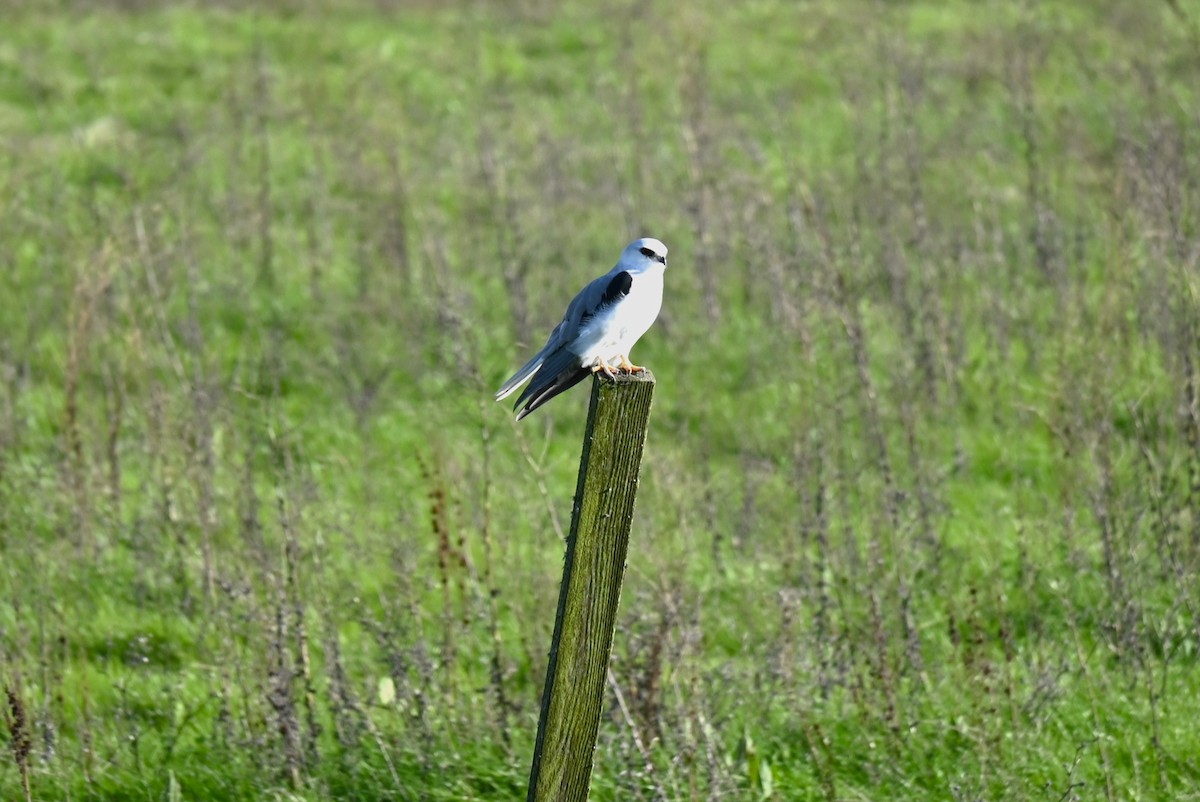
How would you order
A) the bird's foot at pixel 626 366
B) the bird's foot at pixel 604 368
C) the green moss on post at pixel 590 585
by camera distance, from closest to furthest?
the green moss on post at pixel 590 585 → the bird's foot at pixel 604 368 → the bird's foot at pixel 626 366

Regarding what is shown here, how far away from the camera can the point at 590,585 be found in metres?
2.86

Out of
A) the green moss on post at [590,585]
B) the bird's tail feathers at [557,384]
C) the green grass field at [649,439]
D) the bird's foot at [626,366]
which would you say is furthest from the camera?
the green grass field at [649,439]

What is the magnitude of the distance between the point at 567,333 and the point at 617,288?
168 mm

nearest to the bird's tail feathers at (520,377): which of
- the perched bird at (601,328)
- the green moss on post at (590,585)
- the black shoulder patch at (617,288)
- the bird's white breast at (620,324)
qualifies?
the perched bird at (601,328)

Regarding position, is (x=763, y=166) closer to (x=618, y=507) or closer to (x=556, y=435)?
(x=556, y=435)

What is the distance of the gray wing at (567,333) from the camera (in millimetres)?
3459

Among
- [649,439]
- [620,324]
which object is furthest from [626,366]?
[649,439]

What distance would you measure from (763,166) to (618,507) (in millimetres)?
8410

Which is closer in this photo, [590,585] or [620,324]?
[590,585]

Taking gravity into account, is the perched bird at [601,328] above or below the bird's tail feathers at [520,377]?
above

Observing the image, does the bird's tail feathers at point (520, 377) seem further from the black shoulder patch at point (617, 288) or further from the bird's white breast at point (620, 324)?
the black shoulder patch at point (617, 288)

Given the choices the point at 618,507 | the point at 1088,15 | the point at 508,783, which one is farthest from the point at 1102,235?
the point at 1088,15

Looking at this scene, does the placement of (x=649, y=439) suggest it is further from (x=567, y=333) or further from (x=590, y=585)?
(x=590, y=585)

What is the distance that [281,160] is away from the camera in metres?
11.2
